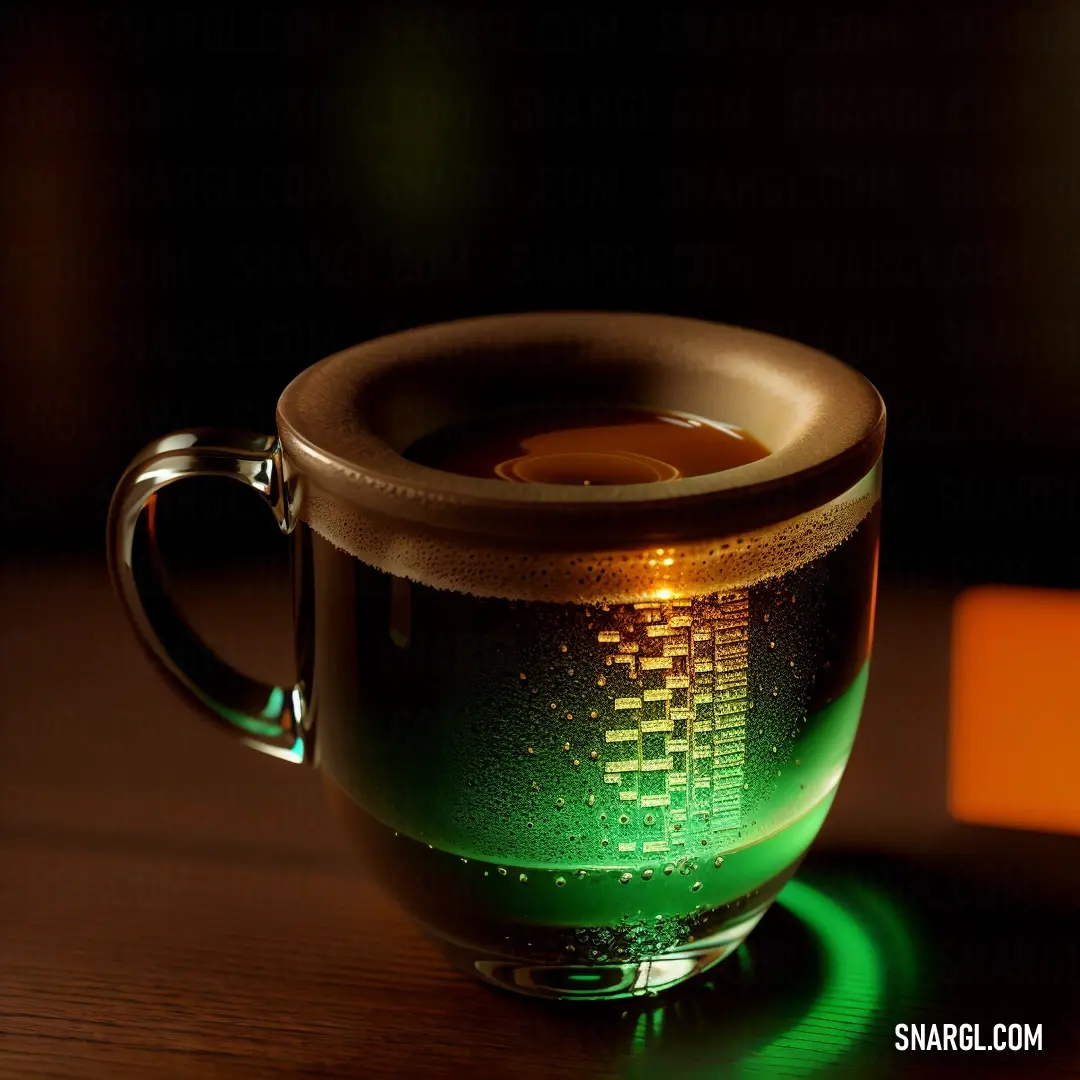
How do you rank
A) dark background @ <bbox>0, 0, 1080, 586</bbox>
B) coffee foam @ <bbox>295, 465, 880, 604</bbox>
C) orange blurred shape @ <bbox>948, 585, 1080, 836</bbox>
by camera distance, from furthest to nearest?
dark background @ <bbox>0, 0, 1080, 586</bbox>
orange blurred shape @ <bbox>948, 585, 1080, 836</bbox>
coffee foam @ <bbox>295, 465, 880, 604</bbox>

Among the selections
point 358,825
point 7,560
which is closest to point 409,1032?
point 358,825

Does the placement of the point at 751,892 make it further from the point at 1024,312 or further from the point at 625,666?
the point at 1024,312

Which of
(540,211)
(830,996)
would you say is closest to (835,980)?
(830,996)

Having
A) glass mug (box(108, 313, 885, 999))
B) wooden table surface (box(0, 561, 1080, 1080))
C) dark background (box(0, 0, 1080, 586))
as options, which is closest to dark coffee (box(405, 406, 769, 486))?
glass mug (box(108, 313, 885, 999))

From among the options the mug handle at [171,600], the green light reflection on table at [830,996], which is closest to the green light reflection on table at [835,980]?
the green light reflection on table at [830,996]

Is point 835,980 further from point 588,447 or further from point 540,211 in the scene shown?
point 540,211

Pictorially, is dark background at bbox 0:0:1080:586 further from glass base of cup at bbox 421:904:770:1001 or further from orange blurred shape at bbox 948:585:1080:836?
glass base of cup at bbox 421:904:770:1001
